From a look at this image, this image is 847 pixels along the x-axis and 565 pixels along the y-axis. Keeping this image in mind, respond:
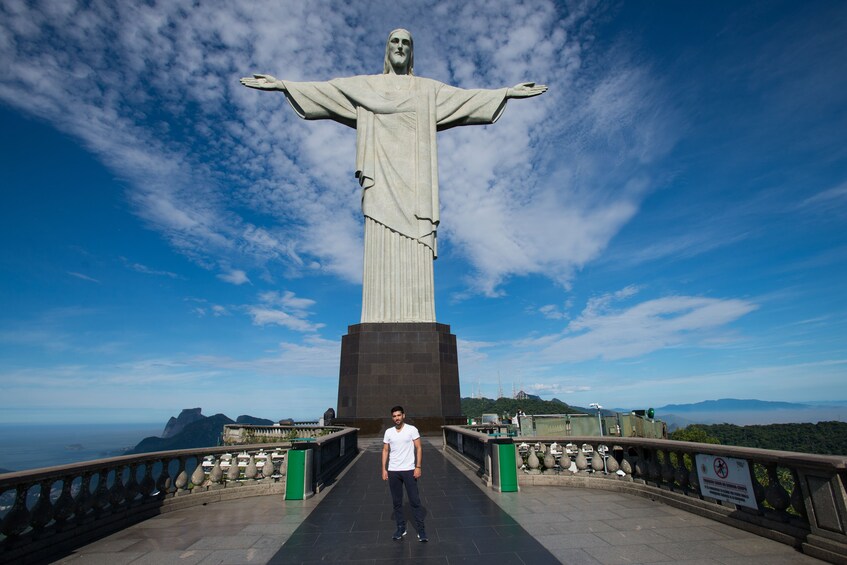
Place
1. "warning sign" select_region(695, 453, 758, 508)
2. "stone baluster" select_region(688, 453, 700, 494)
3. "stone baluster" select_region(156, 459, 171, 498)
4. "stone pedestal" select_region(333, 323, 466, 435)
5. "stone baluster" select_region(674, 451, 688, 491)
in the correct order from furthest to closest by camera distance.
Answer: "stone pedestal" select_region(333, 323, 466, 435)
"stone baluster" select_region(156, 459, 171, 498)
"stone baluster" select_region(674, 451, 688, 491)
"stone baluster" select_region(688, 453, 700, 494)
"warning sign" select_region(695, 453, 758, 508)

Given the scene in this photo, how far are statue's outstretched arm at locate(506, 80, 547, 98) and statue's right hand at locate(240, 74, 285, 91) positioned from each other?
11.9 meters

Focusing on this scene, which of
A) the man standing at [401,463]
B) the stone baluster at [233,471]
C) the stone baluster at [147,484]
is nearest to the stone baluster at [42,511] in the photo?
the stone baluster at [147,484]

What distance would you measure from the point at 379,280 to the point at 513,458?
13.0 metres

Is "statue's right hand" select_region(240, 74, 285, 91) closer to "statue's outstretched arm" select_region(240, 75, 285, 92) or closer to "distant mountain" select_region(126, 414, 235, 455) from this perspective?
"statue's outstretched arm" select_region(240, 75, 285, 92)

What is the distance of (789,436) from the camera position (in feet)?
152

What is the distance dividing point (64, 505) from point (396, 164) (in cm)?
1839

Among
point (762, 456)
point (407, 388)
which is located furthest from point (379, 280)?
point (762, 456)

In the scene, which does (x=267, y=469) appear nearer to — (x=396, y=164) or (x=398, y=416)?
(x=398, y=416)

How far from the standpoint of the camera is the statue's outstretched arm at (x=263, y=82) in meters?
21.0

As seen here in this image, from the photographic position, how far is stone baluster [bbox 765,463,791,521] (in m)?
5.69

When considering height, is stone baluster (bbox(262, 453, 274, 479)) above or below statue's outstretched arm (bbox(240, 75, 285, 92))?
below

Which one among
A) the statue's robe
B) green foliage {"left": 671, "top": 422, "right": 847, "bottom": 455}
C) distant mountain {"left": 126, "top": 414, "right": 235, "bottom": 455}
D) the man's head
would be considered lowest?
distant mountain {"left": 126, "top": 414, "right": 235, "bottom": 455}

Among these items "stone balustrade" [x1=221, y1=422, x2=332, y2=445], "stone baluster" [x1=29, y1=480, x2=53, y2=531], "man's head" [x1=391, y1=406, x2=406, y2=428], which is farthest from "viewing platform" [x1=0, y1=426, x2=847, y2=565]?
"stone balustrade" [x1=221, y1=422, x2=332, y2=445]

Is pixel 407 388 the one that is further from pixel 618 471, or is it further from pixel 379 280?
pixel 618 471
